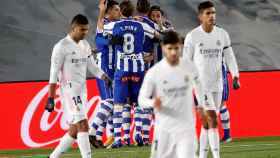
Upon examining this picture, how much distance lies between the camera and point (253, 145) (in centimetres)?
1241

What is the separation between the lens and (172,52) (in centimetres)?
768

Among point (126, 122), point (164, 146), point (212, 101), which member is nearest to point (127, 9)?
point (126, 122)

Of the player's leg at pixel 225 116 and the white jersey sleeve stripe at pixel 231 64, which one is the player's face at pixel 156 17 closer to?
the player's leg at pixel 225 116

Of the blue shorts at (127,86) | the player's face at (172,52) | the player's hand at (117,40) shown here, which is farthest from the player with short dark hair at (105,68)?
the player's face at (172,52)

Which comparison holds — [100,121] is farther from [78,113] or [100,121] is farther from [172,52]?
[172,52]

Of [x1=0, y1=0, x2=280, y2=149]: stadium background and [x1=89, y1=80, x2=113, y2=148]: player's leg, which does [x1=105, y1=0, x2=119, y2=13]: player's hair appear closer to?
[x1=89, y1=80, x2=113, y2=148]: player's leg

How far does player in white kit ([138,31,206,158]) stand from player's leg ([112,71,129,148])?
4688mm

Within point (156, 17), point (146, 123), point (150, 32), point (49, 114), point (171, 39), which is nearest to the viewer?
point (171, 39)

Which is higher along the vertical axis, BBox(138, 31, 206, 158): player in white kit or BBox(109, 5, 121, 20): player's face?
BBox(109, 5, 121, 20): player's face

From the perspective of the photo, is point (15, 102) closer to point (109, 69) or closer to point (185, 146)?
point (109, 69)

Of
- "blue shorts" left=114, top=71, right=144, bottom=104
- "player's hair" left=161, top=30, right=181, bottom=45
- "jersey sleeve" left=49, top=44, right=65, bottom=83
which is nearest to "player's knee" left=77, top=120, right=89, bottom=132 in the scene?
"jersey sleeve" left=49, top=44, right=65, bottom=83

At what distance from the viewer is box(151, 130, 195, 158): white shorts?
773 centimetres

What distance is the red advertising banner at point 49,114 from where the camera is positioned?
44.1 feet

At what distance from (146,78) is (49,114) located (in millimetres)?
5954
